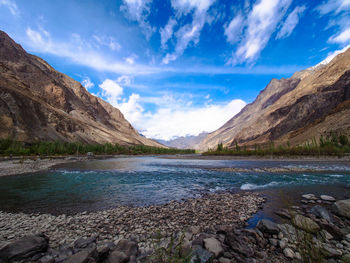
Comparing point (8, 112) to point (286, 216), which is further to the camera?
point (8, 112)

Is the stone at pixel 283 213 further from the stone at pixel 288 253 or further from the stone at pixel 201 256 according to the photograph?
the stone at pixel 201 256

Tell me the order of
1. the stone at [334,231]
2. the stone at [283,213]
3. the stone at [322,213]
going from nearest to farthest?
the stone at [334,231] < the stone at [322,213] < the stone at [283,213]

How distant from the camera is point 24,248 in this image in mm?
5316

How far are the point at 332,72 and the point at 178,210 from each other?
22699 centimetres

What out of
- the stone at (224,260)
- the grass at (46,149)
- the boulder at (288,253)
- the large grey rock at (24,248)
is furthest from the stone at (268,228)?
the grass at (46,149)

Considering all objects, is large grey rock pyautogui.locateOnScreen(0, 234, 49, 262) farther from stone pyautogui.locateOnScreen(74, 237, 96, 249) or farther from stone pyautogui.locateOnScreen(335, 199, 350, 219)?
stone pyautogui.locateOnScreen(335, 199, 350, 219)

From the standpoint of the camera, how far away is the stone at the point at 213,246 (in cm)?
544

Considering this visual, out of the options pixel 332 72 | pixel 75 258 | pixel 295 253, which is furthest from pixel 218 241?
pixel 332 72

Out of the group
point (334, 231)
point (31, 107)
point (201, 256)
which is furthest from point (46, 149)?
point (334, 231)

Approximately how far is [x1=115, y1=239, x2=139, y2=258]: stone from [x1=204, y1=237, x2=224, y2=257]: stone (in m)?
2.40

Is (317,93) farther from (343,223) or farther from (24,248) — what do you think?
(24,248)

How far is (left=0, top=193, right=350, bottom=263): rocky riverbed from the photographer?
5090mm

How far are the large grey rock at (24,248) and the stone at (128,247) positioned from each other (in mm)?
2489

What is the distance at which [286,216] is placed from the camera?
28.5 feet
